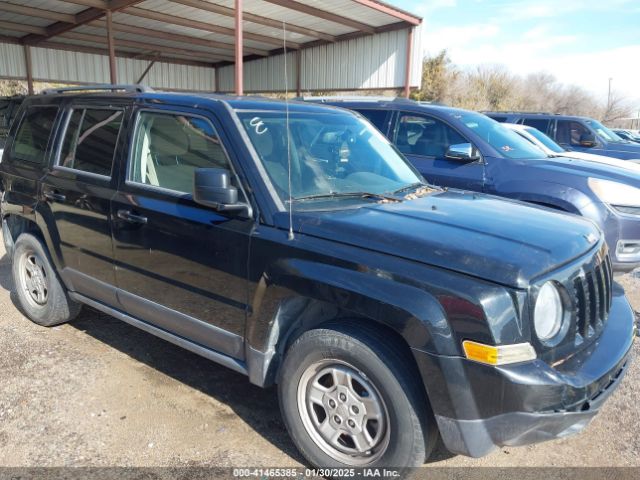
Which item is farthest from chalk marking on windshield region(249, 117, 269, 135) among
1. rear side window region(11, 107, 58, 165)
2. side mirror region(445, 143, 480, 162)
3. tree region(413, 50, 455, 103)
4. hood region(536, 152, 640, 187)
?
tree region(413, 50, 455, 103)

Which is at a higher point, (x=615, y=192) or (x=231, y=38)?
(x=231, y=38)

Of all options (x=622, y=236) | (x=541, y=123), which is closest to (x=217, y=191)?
(x=622, y=236)

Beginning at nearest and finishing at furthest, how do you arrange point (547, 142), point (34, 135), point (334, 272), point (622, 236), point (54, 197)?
1. point (334, 272)
2. point (54, 197)
3. point (34, 135)
4. point (622, 236)
5. point (547, 142)

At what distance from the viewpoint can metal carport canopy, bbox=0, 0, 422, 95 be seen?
13570mm

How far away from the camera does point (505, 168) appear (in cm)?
572

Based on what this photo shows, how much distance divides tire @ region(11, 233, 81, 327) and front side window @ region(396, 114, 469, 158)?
13.6 ft

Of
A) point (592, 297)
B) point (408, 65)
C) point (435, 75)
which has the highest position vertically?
point (435, 75)

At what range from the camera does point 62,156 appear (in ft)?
13.1

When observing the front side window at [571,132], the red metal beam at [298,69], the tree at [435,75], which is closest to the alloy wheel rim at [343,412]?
the front side window at [571,132]

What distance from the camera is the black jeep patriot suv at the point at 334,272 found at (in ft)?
7.10

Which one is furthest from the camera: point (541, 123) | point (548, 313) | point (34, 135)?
point (541, 123)

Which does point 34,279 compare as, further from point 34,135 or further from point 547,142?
point 547,142

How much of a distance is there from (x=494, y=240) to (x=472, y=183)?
3627mm

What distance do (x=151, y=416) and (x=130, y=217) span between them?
4.16 ft
